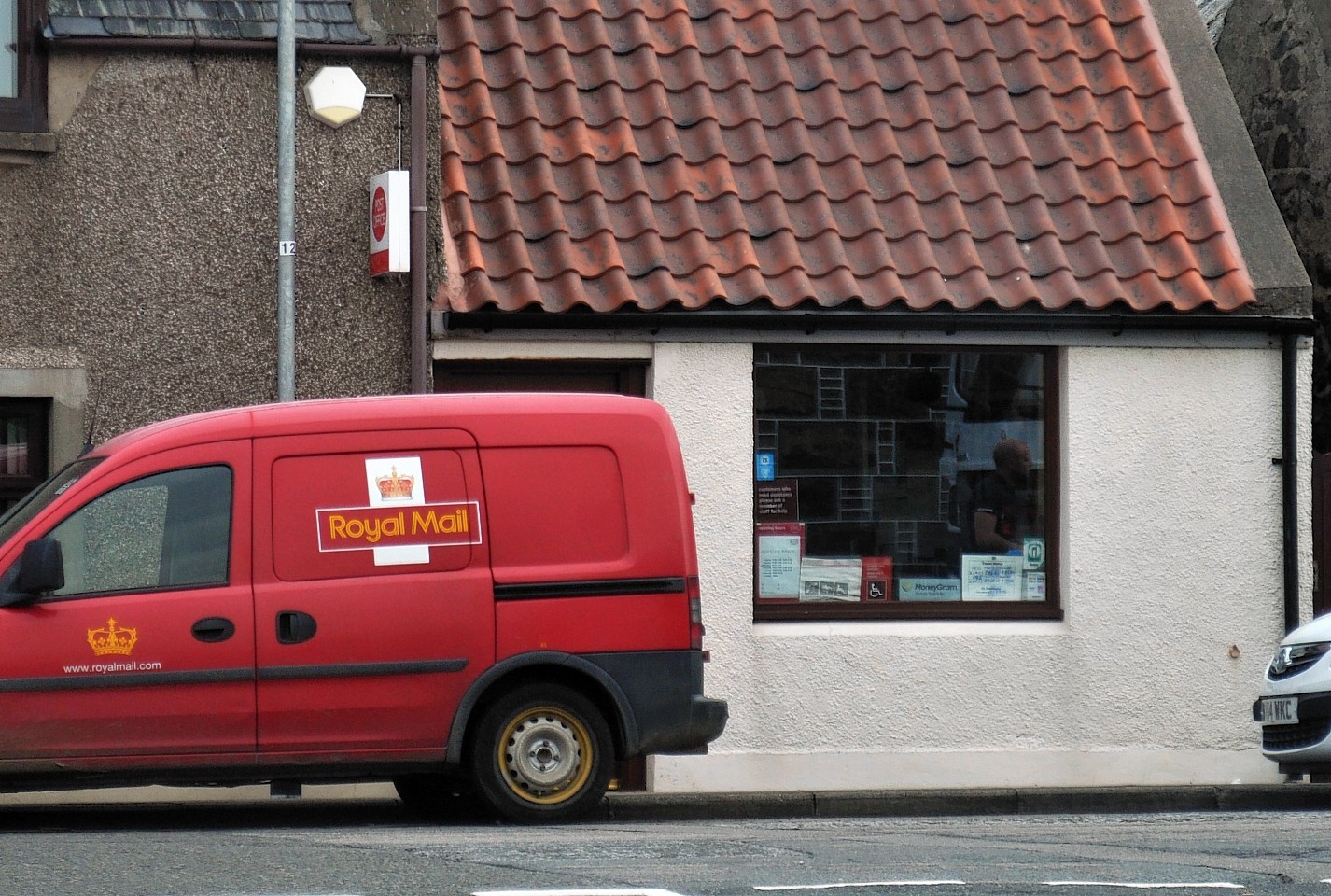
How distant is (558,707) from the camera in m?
9.18

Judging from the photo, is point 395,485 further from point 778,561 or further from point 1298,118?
point 1298,118

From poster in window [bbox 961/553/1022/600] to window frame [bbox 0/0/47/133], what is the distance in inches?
238

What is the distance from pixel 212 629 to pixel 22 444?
3390 mm

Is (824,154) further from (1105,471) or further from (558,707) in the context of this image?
(558,707)

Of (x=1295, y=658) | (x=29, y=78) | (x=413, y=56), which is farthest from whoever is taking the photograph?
(x=413, y=56)

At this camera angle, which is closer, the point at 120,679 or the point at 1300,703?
the point at 120,679

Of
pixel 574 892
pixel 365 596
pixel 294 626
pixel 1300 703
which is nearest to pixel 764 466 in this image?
pixel 1300 703

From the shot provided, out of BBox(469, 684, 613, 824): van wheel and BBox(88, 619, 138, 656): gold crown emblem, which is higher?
BBox(88, 619, 138, 656): gold crown emblem

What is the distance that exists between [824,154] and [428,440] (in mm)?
4665

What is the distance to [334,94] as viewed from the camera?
1170 centimetres

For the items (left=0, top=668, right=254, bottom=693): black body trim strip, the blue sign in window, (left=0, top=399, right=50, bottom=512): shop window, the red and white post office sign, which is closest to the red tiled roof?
the red and white post office sign

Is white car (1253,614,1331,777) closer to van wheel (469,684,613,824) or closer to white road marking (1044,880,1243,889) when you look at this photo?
van wheel (469,684,613,824)

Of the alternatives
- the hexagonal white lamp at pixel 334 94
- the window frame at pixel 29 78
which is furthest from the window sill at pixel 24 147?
the hexagonal white lamp at pixel 334 94

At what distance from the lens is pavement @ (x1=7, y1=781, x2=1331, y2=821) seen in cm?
1090
